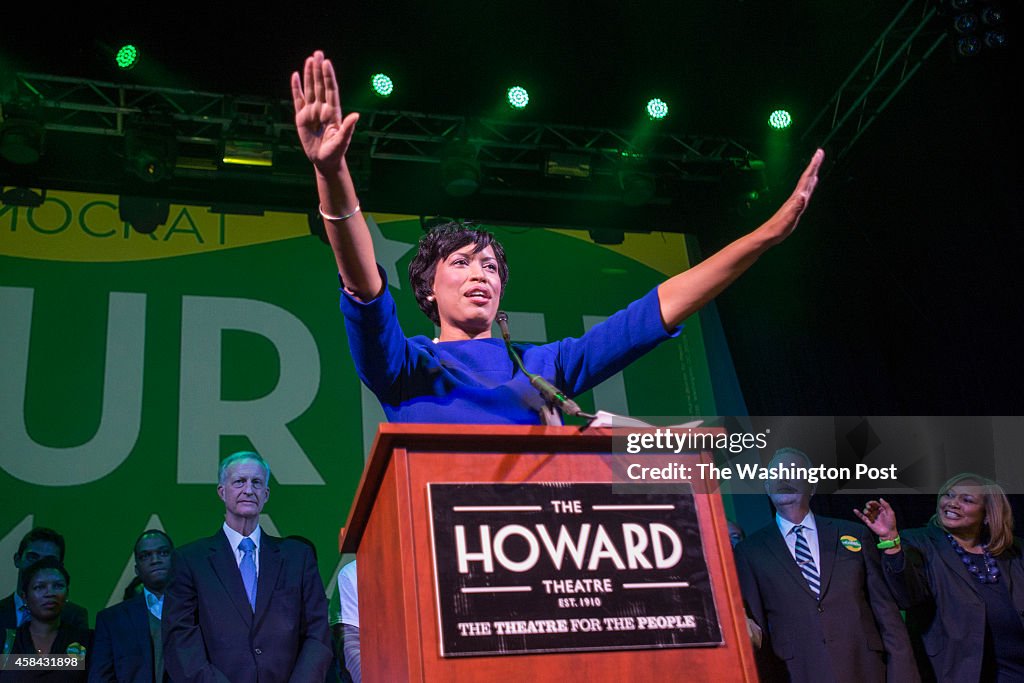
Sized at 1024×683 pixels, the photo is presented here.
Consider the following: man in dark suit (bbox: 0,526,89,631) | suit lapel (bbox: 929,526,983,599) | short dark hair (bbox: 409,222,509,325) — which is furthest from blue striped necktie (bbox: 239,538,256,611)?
suit lapel (bbox: 929,526,983,599)

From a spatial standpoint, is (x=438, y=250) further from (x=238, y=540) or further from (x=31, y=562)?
(x=31, y=562)

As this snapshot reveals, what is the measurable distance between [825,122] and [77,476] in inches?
204

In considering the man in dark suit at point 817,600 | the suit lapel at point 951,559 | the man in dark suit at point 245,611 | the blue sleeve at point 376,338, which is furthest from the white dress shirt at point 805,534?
the blue sleeve at point 376,338

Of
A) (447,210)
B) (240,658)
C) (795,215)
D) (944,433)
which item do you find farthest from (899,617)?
(447,210)

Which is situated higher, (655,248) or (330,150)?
(655,248)

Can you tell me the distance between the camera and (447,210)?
273 inches

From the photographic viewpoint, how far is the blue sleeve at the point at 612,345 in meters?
1.95

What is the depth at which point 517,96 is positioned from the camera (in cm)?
622

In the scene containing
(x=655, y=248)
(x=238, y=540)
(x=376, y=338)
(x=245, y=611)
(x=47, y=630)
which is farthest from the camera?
(x=655, y=248)

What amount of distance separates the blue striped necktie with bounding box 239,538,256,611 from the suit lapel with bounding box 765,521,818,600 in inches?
90.2

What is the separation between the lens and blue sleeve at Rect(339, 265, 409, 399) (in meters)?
1.81

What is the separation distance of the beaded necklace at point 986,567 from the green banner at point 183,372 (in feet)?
7.01

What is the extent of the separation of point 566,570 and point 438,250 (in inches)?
44.3

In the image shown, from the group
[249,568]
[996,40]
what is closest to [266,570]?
[249,568]
